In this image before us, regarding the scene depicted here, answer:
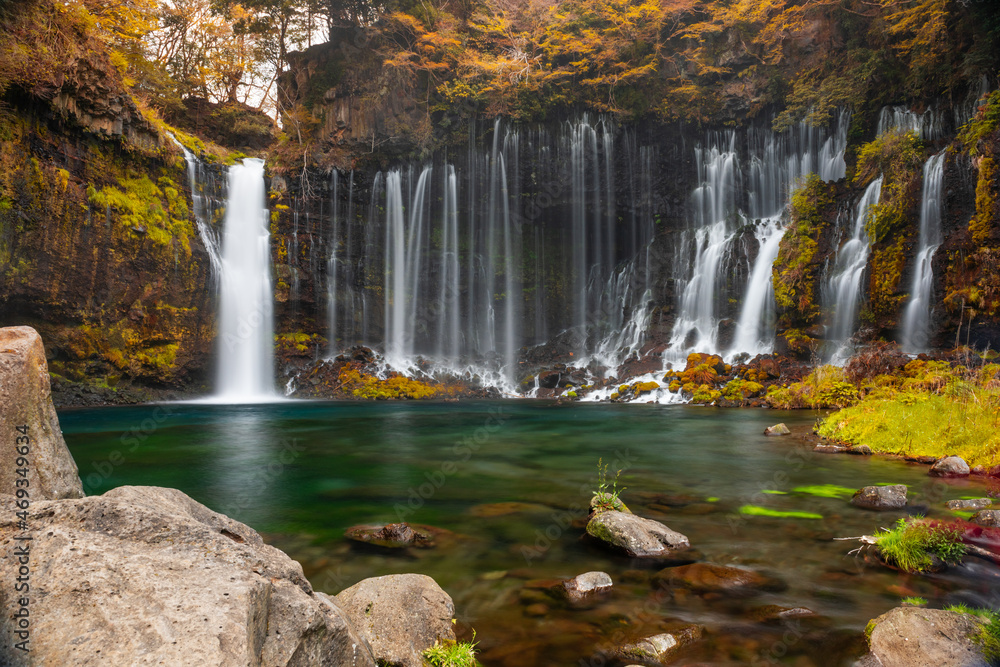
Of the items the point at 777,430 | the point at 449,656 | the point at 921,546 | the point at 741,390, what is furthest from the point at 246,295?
the point at 921,546

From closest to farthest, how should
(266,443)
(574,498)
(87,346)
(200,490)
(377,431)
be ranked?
1. (574,498)
2. (200,490)
3. (266,443)
4. (377,431)
5. (87,346)

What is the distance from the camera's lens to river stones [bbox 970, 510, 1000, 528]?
15.5 ft

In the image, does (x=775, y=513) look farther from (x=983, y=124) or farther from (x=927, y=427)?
(x=983, y=124)

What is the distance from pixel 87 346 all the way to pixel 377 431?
44.3 feet

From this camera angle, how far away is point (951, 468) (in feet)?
23.0

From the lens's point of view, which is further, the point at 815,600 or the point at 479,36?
the point at 479,36

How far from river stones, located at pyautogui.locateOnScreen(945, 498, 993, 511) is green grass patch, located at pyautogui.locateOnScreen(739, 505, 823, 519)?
1279 mm

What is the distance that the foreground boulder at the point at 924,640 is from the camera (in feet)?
8.85

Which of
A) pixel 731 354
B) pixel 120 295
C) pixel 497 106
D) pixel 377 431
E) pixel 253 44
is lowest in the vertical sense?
pixel 377 431

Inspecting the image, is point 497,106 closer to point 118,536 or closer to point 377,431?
point 377,431

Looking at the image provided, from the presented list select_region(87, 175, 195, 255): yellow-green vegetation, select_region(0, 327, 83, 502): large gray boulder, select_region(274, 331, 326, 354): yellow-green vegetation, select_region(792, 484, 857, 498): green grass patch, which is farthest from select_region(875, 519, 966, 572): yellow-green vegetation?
select_region(274, 331, 326, 354): yellow-green vegetation

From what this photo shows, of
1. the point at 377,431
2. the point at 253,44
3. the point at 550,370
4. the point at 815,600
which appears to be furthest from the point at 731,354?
the point at 253,44

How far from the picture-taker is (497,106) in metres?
28.9

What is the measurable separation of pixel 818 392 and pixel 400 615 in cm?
1565
